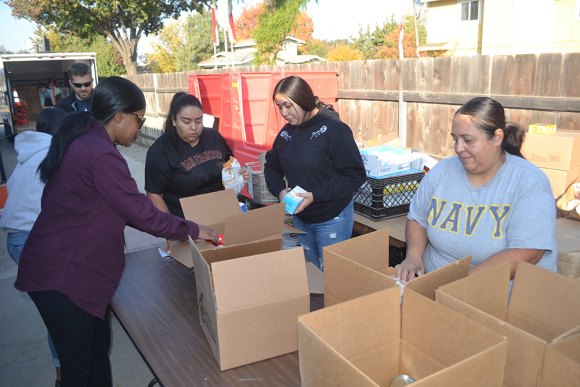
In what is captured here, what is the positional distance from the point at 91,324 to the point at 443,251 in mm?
1466

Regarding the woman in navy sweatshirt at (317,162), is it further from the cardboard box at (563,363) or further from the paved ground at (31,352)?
the cardboard box at (563,363)

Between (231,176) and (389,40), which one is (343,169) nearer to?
(231,176)

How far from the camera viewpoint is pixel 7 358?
10.4ft

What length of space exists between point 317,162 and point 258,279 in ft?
4.49

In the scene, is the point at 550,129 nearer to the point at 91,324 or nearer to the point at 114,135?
the point at 114,135

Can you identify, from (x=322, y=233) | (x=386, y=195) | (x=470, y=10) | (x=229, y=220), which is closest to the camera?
(x=229, y=220)

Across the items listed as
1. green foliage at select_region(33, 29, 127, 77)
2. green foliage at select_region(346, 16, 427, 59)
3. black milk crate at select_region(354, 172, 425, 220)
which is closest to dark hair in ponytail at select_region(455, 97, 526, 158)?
black milk crate at select_region(354, 172, 425, 220)

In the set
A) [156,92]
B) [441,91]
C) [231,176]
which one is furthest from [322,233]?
[156,92]

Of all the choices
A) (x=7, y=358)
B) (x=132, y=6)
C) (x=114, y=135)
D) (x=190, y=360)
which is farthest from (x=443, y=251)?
(x=132, y=6)

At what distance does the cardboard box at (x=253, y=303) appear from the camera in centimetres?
133

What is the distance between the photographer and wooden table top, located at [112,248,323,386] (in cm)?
139

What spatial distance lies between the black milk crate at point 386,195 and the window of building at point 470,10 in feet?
57.3

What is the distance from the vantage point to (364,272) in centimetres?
133

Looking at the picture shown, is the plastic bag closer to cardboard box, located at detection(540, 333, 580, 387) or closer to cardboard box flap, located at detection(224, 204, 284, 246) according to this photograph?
cardboard box flap, located at detection(224, 204, 284, 246)
